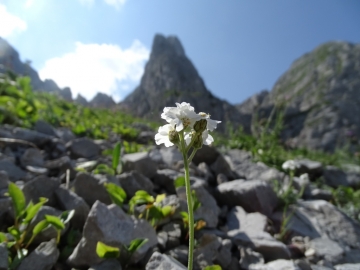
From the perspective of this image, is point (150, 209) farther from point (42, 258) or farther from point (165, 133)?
point (165, 133)

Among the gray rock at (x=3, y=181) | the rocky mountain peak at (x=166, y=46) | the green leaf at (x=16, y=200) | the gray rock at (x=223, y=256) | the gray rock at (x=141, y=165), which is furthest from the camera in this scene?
the rocky mountain peak at (x=166, y=46)

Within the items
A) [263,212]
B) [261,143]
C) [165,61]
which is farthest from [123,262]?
[165,61]

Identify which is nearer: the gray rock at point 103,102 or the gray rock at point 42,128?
the gray rock at point 42,128

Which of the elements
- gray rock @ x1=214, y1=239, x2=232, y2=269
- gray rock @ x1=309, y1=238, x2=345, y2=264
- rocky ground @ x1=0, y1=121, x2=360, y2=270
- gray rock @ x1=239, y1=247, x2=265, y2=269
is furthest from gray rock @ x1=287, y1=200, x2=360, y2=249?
gray rock @ x1=214, y1=239, x2=232, y2=269

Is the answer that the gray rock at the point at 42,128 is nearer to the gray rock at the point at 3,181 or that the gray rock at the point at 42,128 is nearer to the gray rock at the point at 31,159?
the gray rock at the point at 31,159

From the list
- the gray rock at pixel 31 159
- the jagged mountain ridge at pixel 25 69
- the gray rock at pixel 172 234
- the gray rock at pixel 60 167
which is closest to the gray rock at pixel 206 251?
the gray rock at pixel 172 234

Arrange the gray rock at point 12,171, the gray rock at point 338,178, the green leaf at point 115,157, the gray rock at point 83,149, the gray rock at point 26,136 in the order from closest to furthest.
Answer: the gray rock at point 12,171 < the green leaf at point 115,157 < the gray rock at point 26,136 < the gray rock at point 83,149 < the gray rock at point 338,178

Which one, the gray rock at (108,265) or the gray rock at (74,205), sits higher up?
the gray rock at (74,205)

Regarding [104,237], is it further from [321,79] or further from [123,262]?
[321,79]

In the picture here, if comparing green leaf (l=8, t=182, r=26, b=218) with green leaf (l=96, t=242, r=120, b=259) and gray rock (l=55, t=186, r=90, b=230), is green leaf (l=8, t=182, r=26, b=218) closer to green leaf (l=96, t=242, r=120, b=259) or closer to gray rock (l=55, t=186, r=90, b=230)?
gray rock (l=55, t=186, r=90, b=230)
